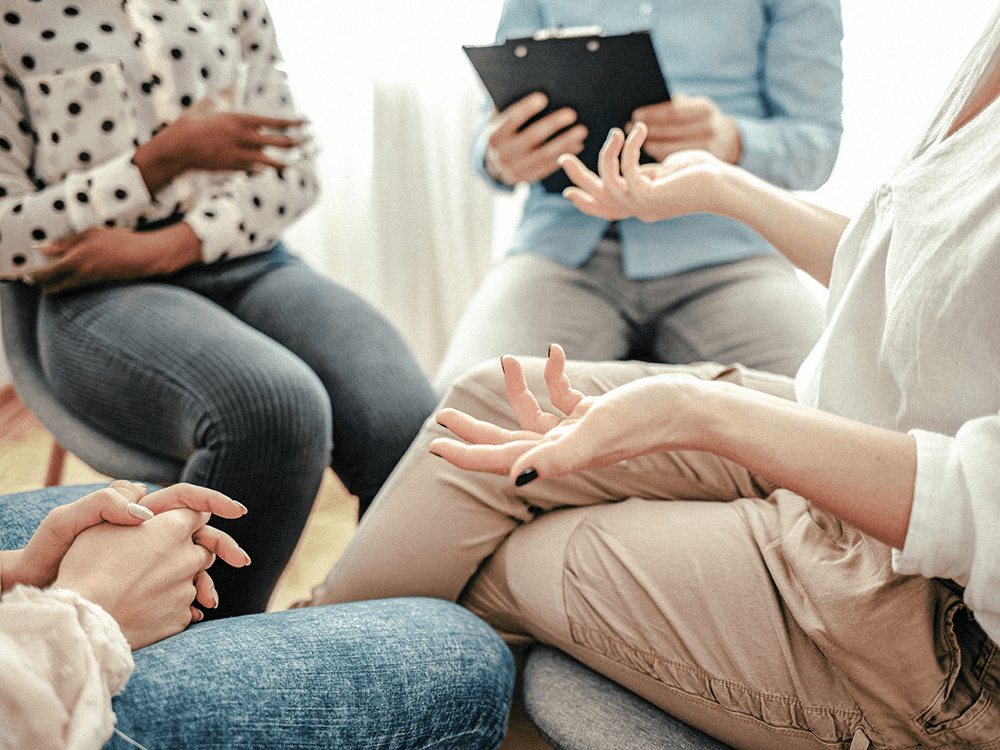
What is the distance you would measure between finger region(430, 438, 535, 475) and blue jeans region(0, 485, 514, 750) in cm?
14

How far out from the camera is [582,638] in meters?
0.48

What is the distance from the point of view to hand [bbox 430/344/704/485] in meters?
0.34

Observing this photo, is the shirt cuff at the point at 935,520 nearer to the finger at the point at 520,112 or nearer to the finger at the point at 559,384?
the finger at the point at 559,384

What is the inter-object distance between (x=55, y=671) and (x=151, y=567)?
58 mm

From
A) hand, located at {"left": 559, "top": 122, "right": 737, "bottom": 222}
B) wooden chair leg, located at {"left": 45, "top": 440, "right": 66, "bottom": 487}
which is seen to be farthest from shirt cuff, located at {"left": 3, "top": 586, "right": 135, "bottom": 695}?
hand, located at {"left": 559, "top": 122, "right": 737, "bottom": 222}

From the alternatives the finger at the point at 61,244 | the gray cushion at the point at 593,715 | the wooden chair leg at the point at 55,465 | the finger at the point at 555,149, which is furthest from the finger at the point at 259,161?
the gray cushion at the point at 593,715

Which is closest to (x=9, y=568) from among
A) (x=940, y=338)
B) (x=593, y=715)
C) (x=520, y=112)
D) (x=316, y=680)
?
(x=316, y=680)

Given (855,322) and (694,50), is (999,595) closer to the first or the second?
(855,322)

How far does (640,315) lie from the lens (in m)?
0.86

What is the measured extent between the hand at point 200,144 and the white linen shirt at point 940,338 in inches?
16.2

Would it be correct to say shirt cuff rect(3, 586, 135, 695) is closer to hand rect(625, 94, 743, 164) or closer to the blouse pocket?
the blouse pocket

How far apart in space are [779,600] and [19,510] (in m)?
0.44

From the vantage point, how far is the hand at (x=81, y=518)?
0.30 m

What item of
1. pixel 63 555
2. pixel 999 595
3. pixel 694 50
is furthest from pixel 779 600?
pixel 694 50
